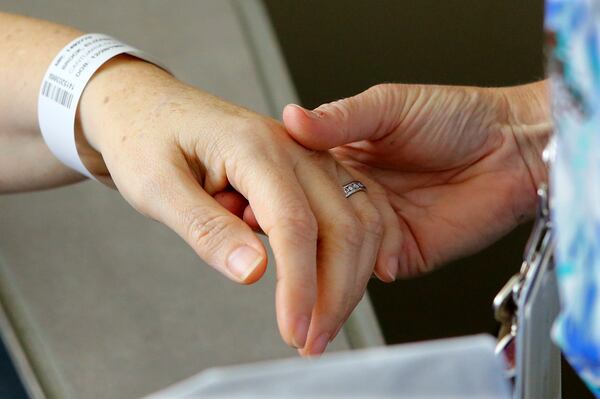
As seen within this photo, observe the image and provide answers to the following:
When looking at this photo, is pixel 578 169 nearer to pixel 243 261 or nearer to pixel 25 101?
pixel 243 261

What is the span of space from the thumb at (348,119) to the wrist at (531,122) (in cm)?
12

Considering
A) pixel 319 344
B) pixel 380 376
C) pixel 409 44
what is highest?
pixel 380 376

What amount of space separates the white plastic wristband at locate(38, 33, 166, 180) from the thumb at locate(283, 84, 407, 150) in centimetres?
18

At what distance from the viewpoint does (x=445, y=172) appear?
2.66ft

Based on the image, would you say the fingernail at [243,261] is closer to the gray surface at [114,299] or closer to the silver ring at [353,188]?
the silver ring at [353,188]

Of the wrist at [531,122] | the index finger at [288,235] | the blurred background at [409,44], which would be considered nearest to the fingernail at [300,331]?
the index finger at [288,235]

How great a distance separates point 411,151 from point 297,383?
501mm

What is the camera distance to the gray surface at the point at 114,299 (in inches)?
34.4

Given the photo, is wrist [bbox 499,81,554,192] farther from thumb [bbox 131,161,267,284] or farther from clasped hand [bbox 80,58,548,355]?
thumb [bbox 131,161,267,284]

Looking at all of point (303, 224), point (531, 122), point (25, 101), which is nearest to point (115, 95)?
point (25, 101)

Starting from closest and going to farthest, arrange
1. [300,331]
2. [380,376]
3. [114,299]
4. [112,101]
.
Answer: [380,376], [300,331], [112,101], [114,299]

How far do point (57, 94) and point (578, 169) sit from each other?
570 millimetres

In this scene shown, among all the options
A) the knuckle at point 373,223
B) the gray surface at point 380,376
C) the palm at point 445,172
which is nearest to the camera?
the gray surface at point 380,376

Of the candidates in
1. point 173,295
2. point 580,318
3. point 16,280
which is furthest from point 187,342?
point 580,318
